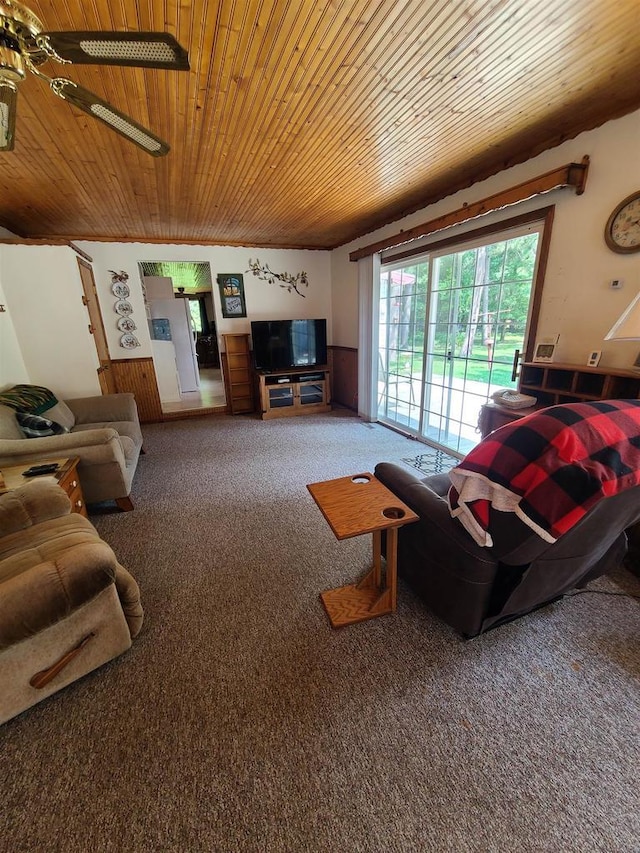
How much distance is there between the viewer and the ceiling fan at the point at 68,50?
3.13ft

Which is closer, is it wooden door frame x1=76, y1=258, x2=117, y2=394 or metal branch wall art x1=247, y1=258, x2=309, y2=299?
wooden door frame x1=76, y1=258, x2=117, y2=394

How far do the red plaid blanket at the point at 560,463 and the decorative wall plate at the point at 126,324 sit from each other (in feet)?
16.5

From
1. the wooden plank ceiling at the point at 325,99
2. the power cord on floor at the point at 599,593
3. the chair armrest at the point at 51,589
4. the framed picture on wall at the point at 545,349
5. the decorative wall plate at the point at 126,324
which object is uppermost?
the wooden plank ceiling at the point at 325,99

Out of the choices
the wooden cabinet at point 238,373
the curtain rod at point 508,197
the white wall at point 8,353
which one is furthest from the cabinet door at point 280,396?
the white wall at point 8,353

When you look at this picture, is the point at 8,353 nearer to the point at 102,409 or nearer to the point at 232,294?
the point at 102,409

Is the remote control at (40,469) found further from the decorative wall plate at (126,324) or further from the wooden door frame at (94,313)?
the decorative wall plate at (126,324)

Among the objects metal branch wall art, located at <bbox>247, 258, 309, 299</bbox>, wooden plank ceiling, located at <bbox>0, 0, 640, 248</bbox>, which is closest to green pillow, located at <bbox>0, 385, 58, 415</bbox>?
wooden plank ceiling, located at <bbox>0, 0, 640, 248</bbox>

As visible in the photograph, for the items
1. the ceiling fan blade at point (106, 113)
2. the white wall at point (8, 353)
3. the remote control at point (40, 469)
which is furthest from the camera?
the white wall at point (8, 353)

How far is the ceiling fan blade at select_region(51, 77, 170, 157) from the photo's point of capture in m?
1.13

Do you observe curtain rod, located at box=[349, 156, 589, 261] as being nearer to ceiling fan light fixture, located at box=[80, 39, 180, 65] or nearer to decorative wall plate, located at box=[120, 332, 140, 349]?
ceiling fan light fixture, located at box=[80, 39, 180, 65]

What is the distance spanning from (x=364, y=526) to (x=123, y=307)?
15.9ft

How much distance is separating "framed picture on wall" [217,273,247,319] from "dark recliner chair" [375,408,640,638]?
14.5ft

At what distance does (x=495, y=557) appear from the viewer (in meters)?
1.17

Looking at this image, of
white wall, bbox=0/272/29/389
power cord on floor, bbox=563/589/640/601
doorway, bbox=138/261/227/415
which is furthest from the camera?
doorway, bbox=138/261/227/415
